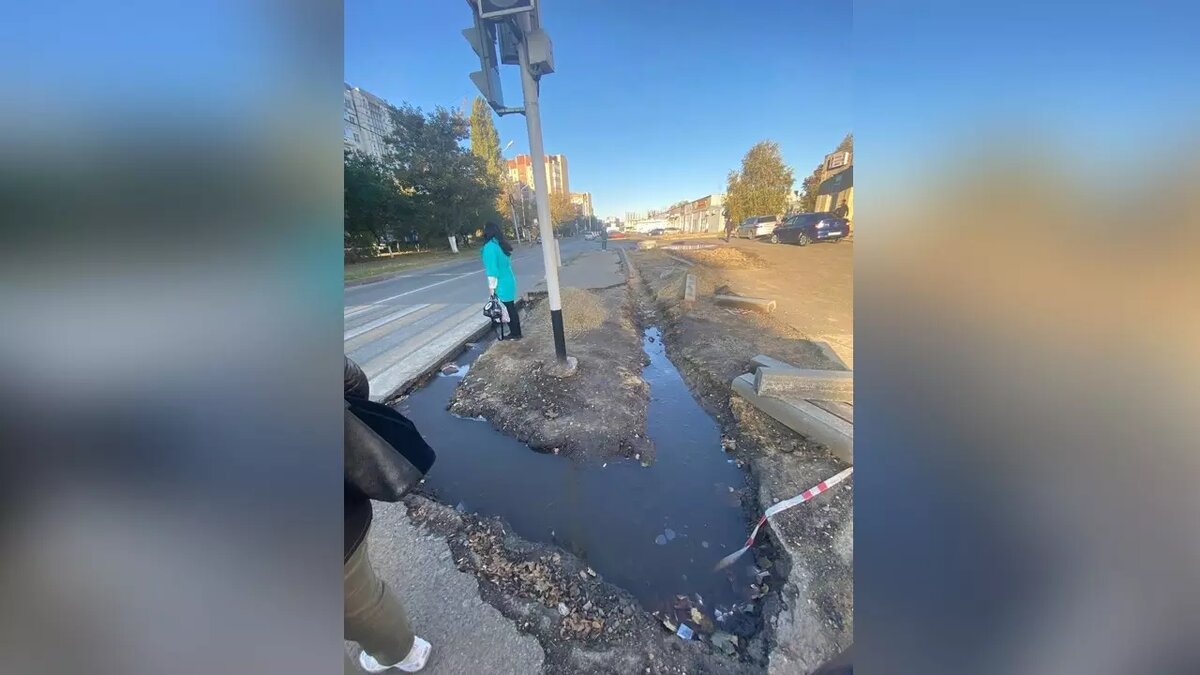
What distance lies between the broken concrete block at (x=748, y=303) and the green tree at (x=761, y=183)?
16.4 metres

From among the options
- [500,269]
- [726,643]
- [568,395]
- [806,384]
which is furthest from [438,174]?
[726,643]

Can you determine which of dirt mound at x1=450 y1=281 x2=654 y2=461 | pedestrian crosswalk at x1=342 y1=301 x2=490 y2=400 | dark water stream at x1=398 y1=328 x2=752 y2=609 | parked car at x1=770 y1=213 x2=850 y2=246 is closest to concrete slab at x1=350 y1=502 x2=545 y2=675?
dark water stream at x1=398 y1=328 x2=752 y2=609

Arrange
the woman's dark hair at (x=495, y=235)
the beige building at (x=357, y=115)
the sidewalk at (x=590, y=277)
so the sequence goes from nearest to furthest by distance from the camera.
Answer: the beige building at (x=357, y=115)
the woman's dark hair at (x=495, y=235)
the sidewalk at (x=590, y=277)

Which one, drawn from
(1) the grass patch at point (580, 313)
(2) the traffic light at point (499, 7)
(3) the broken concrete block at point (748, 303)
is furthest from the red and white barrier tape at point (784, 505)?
(3) the broken concrete block at point (748, 303)

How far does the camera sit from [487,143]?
65.8ft

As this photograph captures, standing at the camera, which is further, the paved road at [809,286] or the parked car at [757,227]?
the parked car at [757,227]

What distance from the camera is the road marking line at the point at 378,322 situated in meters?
7.10

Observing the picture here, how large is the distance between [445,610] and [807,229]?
767 inches

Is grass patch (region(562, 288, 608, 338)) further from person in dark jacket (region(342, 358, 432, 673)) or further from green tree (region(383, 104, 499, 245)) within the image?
green tree (region(383, 104, 499, 245))

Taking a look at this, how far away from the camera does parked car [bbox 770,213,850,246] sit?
1588cm

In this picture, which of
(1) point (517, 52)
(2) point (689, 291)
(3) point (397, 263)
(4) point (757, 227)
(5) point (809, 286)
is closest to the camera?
(1) point (517, 52)

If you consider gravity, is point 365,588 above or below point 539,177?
below

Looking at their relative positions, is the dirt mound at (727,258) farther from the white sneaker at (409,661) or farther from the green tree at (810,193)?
the white sneaker at (409,661)

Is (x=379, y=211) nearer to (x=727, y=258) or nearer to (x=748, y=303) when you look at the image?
(x=748, y=303)
